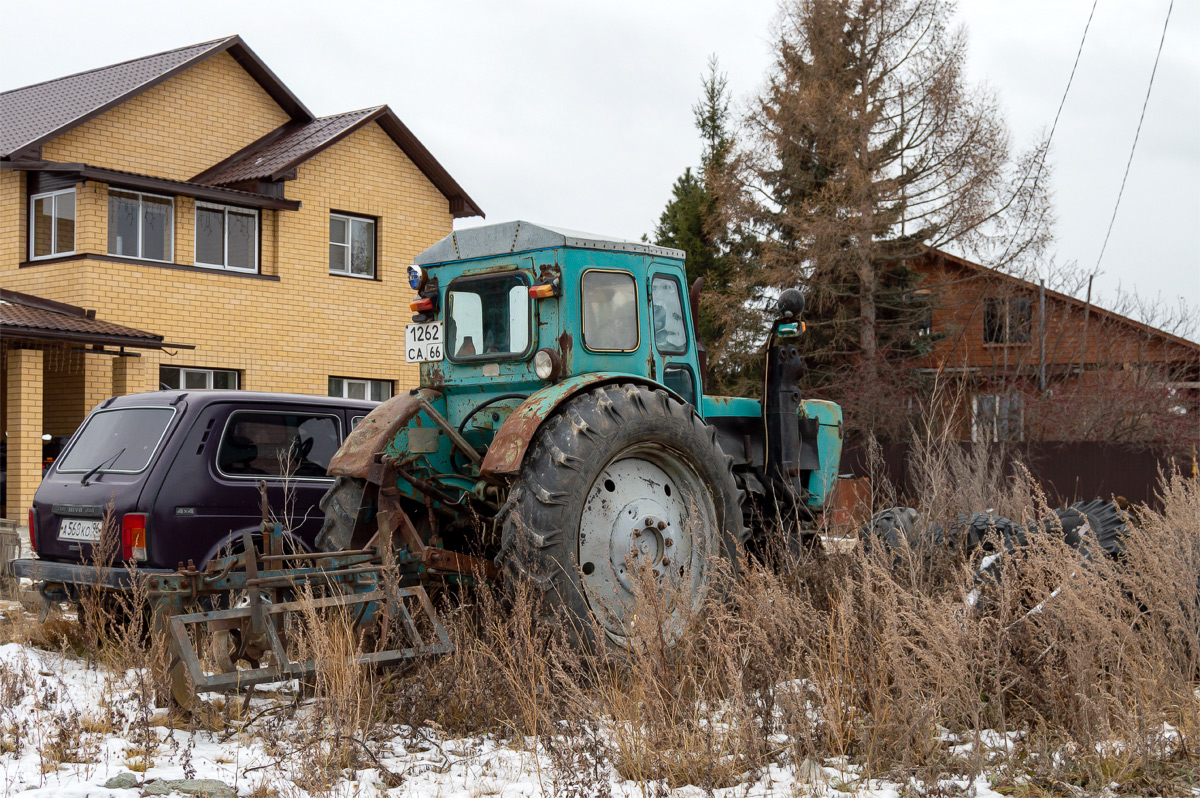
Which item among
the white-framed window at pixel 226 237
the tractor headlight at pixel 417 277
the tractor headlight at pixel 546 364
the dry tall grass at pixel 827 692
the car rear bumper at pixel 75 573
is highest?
the white-framed window at pixel 226 237

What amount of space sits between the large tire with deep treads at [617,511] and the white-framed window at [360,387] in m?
15.1

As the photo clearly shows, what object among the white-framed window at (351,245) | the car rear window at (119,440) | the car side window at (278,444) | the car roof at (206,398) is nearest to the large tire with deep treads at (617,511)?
the car side window at (278,444)

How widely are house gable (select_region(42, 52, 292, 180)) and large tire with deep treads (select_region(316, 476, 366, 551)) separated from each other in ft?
47.1

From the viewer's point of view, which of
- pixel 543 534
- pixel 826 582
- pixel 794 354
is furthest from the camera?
pixel 794 354

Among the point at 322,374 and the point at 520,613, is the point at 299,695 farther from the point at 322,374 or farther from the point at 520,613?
the point at 322,374

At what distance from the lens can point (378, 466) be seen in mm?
6035

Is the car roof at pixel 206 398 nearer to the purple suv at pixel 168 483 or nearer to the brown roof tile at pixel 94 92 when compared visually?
the purple suv at pixel 168 483

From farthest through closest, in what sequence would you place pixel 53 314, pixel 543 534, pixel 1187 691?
pixel 53 314 < pixel 543 534 < pixel 1187 691

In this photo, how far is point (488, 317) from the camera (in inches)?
273

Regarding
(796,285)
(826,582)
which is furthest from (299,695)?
(796,285)

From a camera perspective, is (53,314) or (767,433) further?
(53,314)

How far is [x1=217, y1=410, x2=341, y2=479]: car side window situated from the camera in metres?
7.71

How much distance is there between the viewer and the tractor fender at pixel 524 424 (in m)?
5.59

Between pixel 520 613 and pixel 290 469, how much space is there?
135 inches
